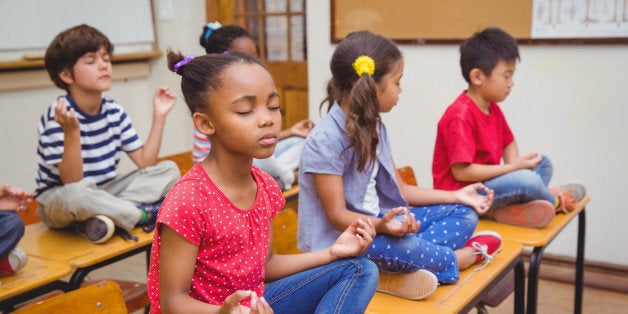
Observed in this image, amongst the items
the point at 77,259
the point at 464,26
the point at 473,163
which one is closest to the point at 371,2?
the point at 464,26

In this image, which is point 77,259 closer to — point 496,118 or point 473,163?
point 473,163

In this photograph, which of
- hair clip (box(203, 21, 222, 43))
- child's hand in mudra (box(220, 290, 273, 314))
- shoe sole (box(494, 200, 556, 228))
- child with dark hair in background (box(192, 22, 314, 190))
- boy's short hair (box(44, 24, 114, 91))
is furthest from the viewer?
hair clip (box(203, 21, 222, 43))

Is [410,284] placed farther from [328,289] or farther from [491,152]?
[491,152]

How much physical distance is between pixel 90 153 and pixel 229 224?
1.30 m

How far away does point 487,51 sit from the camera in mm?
2500

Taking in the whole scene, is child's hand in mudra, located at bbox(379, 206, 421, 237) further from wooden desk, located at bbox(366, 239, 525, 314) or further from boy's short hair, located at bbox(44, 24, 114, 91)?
boy's short hair, located at bbox(44, 24, 114, 91)

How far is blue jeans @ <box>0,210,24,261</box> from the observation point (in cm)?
183

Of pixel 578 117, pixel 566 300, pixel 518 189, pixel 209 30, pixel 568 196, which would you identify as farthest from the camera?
pixel 578 117

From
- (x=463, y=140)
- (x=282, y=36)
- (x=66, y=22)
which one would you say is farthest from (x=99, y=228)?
(x=282, y=36)

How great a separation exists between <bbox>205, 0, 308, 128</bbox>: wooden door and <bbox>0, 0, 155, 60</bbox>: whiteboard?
50 centimetres

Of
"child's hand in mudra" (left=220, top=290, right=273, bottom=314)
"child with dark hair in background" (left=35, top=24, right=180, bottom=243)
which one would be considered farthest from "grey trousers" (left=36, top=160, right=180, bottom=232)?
"child's hand in mudra" (left=220, top=290, right=273, bottom=314)

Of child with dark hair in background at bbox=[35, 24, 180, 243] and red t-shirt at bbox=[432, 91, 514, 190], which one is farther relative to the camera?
red t-shirt at bbox=[432, 91, 514, 190]

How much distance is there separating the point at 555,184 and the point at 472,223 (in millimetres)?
1514

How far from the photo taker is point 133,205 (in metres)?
2.20
